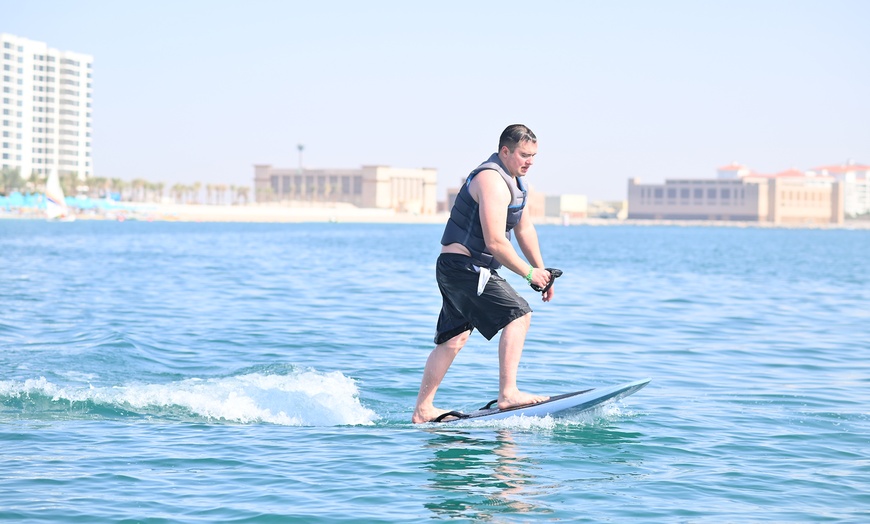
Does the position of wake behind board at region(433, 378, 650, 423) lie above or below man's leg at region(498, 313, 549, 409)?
below

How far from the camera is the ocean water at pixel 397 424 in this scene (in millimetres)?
6043

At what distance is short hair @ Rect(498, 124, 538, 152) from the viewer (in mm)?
7352

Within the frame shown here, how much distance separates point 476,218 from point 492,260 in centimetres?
34

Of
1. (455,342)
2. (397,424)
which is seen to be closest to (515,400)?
(455,342)

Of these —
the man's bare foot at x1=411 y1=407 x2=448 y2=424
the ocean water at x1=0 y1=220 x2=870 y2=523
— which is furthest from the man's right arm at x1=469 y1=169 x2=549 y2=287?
the man's bare foot at x1=411 y1=407 x2=448 y2=424

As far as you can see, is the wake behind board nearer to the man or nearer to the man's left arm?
the man

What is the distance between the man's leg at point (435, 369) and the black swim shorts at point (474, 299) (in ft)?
0.53

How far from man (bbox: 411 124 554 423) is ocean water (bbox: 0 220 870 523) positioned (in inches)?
29.6

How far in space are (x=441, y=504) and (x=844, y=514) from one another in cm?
236

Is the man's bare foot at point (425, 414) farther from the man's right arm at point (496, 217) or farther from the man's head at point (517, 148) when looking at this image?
the man's head at point (517, 148)

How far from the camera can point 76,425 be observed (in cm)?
807

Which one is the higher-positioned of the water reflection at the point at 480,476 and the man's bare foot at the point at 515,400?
the man's bare foot at the point at 515,400

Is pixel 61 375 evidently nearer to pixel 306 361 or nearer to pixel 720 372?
pixel 306 361

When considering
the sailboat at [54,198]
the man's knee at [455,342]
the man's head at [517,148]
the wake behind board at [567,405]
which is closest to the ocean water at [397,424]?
the wake behind board at [567,405]
